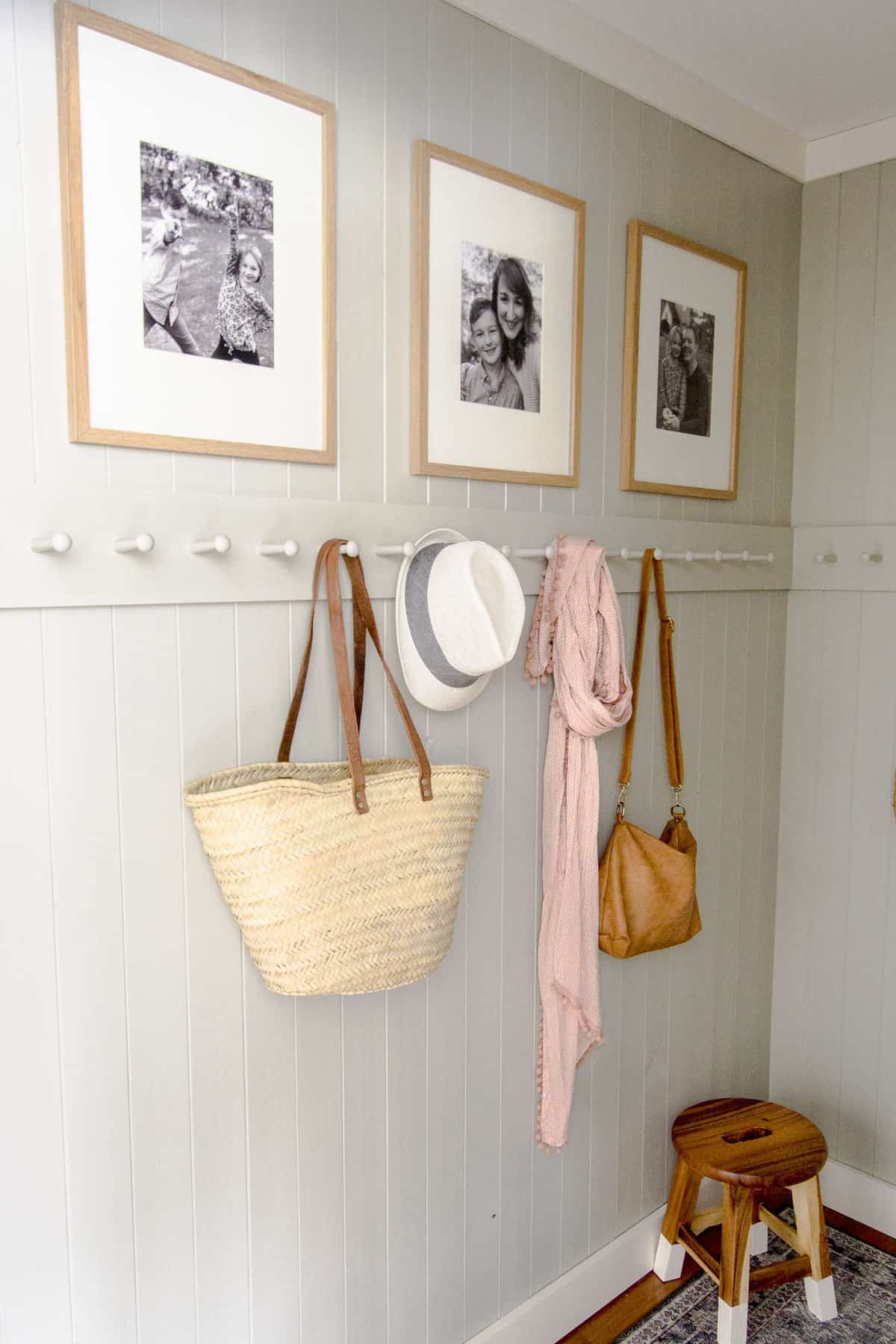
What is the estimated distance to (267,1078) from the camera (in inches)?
58.2

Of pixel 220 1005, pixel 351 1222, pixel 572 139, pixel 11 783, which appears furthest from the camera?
pixel 572 139

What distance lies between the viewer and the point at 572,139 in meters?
1.82

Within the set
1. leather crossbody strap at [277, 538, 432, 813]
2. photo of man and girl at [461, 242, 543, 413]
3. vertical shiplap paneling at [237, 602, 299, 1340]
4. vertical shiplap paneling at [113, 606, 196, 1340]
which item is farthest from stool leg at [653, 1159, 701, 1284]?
photo of man and girl at [461, 242, 543, 413]

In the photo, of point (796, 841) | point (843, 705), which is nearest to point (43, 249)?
point (843, 705)

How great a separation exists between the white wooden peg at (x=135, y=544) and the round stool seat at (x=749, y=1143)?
1557 mm

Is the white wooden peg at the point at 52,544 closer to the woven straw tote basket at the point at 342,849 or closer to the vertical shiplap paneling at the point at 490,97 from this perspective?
the woven straw tote basket at the point at 342,849

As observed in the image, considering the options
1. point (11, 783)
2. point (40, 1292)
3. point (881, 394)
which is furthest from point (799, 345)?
point (40, 1292)

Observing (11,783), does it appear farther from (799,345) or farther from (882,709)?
(799,345)

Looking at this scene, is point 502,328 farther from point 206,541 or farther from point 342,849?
point 342,849

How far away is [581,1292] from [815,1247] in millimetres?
474

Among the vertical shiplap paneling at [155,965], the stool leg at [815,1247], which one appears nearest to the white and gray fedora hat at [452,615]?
the vertical shiplap paneling at [155,965]

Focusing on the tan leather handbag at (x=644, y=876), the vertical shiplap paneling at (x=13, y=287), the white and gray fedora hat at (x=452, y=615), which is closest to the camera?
the vertical shiplap paneling at (x=13, y=287)

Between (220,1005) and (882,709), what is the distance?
1.63m

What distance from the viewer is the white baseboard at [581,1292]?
1896 millimetres
